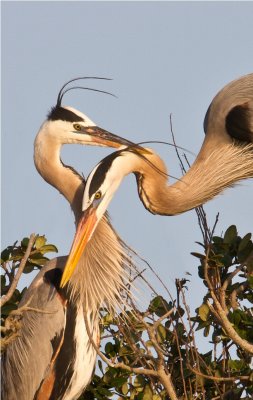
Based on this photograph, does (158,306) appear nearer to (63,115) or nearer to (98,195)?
(98,195)

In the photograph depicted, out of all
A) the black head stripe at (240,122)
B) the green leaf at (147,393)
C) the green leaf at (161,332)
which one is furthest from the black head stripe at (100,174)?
the green leaf at (147,393)

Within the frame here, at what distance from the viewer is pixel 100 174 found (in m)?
4.62

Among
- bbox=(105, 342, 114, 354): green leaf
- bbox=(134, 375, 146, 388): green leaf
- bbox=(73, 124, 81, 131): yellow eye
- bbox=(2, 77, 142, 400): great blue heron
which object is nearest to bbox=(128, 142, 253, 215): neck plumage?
bbox=(2, 77, 142, 400): great blue heron

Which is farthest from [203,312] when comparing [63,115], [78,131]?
[63,115]

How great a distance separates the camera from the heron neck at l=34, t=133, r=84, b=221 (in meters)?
4.98

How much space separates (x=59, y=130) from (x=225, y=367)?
178 centimetres

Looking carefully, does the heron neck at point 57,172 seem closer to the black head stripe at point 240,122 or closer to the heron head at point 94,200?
the heron head at point 94,200

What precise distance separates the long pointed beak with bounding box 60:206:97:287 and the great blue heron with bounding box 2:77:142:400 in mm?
249

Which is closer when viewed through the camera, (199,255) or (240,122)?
(199,255)

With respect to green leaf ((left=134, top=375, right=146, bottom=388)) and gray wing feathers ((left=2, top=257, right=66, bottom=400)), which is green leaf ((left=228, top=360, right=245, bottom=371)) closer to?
green leaf ((left=134, top=375, right=146, bottom=388))

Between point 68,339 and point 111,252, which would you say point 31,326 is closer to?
point 68,339

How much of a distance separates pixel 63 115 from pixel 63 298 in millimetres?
1124

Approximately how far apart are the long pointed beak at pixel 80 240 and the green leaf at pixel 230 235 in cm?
76

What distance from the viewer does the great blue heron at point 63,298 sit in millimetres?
4824
